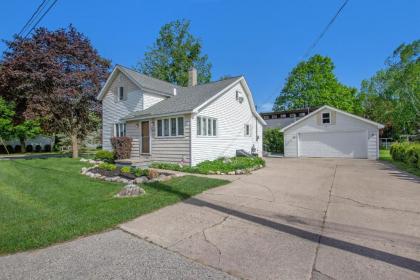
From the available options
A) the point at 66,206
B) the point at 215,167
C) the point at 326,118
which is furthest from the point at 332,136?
the point at 66,206

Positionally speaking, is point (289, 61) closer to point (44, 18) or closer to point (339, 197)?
point (339, 197)

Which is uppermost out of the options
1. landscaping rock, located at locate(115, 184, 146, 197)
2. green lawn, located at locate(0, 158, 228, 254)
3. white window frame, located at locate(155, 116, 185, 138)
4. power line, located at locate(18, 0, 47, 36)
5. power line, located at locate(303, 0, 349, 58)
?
power line, located at locate(18, 0, 47, 36)

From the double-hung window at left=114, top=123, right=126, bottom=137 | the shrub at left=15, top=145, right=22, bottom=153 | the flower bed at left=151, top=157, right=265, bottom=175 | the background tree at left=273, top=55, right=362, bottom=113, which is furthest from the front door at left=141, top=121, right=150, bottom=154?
the background tree at left=273, top=55, right=362, bottom=113

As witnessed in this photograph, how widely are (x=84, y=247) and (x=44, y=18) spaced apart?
28.2ft

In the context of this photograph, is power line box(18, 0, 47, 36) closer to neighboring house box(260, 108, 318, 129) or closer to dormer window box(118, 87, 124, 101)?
dormer window box(118, 87, 124, 101)

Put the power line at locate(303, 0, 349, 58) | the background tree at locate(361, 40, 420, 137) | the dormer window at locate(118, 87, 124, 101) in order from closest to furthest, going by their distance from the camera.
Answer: the power line at locate(303, 0, 349, 58) → the dormer window at locate(118, 87, 124, 101) → the background tree at locate(361, 40, 420, 137)

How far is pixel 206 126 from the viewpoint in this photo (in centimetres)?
1361

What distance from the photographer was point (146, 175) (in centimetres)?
912

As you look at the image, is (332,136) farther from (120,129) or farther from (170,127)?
(120,129)

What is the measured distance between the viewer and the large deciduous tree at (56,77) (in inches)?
613

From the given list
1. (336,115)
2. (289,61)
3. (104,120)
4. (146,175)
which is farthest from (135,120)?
(336,115)

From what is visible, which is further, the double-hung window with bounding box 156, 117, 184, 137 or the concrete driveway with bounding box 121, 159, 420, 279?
the double-hung window with bounding box 156, 117, 184, 137

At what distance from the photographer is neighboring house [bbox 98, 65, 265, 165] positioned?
1282 centimetres

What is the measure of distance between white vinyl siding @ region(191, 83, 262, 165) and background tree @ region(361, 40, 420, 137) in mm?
23460
